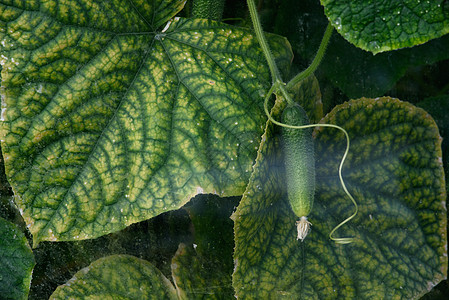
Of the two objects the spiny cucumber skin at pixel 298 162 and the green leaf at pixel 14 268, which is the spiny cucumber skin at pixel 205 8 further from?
the green leaf at pixel 14 268

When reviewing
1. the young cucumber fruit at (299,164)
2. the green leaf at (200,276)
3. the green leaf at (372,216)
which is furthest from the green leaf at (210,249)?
the young cucumber fruit at (299,164)

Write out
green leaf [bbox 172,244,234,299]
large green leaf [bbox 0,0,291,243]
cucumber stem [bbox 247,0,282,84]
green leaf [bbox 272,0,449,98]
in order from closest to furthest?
large green leaf [bbox 0,0,291,243], cucumber stem [bbox 247,0,282,84], green leaf [bbox 172,244,234,299], green leaf [bbox 272,0,449,98]

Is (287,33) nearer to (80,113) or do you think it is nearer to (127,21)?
(127,21)

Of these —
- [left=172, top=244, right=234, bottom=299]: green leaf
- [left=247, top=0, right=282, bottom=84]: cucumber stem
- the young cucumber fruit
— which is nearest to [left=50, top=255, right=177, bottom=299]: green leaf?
[left=172, top=244, right=234, bottom=299]: green leaf

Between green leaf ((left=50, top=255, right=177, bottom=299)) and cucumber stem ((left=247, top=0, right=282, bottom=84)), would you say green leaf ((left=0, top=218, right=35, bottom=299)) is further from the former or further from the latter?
cucumber stem ((left=247, top=0, right=282, bottom=84))

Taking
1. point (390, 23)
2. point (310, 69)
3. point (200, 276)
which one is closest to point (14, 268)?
point (200, 276)

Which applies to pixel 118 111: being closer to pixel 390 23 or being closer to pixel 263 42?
pixel 263 42

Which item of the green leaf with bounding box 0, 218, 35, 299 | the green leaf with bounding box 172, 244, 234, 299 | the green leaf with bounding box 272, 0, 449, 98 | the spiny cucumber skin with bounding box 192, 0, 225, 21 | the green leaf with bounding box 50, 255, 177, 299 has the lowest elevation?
the green leaf with bounding box 172, 244, 234, 299
